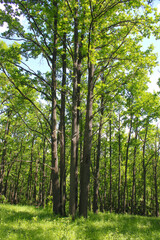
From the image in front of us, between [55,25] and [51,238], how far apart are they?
866cm

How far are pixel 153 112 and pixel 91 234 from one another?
12838 millimetres

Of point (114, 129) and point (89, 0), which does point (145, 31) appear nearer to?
point (89, 0)

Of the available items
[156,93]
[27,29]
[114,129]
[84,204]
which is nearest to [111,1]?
[27,29]

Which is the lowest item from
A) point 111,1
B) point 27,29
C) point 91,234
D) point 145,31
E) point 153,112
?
point 91,234

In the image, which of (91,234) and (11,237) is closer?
(11,237)

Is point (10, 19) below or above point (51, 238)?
above

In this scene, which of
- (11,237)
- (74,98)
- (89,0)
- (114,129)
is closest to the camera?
(11,237)

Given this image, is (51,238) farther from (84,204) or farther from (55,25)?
(55,25)

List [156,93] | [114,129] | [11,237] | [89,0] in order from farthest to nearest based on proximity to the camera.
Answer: [114,129]
[156,93]
[89,0]
[11,237]

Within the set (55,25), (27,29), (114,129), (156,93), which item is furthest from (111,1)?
(114,129)

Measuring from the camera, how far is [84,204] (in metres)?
8.26

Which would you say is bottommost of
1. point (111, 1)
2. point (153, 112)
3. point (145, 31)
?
point (153, 112)

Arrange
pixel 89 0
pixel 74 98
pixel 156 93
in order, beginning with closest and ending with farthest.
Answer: pixel 89 0 → pixel 74 98 → pixel 156 93

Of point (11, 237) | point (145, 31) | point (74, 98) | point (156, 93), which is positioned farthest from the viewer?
point (156, 93)
